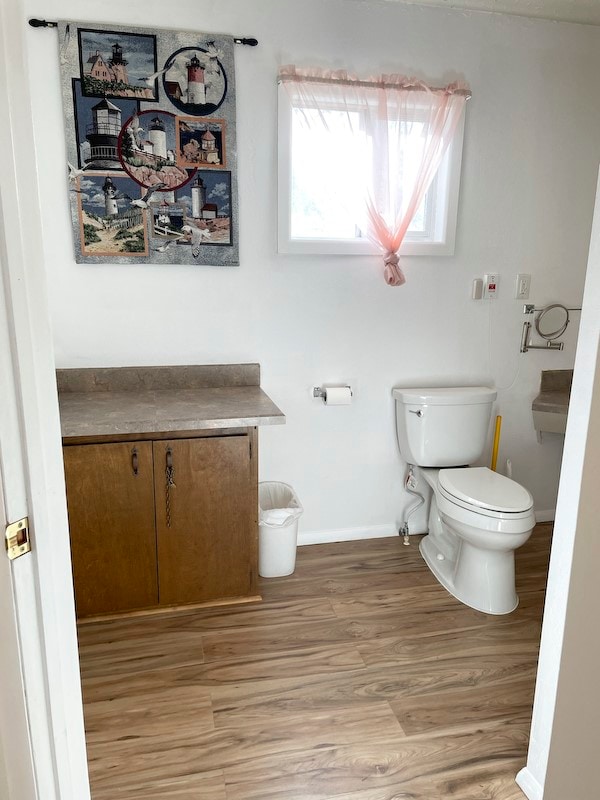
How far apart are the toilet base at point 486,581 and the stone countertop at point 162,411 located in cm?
104

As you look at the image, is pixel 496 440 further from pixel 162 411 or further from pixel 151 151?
pixel 151 151

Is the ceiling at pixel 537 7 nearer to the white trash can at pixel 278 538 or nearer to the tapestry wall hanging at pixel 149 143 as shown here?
the tapestry wall hanging at pixel 149 143

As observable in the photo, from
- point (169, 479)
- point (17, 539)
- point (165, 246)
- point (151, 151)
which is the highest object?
point (151, 151)

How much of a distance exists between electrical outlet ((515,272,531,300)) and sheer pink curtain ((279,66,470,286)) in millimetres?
695

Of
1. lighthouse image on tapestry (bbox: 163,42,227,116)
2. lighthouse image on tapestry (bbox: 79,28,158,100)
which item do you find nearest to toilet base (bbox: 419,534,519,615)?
lighthouse image on tapestry (bbox: 163,42,227,116)

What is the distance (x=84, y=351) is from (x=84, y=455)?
59 centimetres

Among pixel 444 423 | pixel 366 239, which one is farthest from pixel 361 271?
pixel 444 423

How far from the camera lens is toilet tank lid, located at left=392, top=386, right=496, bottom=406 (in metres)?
2.73

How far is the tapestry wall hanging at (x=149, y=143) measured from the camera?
7.62 ft

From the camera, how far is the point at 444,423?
109 inches

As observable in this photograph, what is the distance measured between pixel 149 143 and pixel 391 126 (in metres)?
1.06

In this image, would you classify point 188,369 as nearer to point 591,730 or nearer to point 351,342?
point 351,342

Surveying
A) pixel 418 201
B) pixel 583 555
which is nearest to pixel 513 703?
pixel 583 555

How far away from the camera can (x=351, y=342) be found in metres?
2.82
